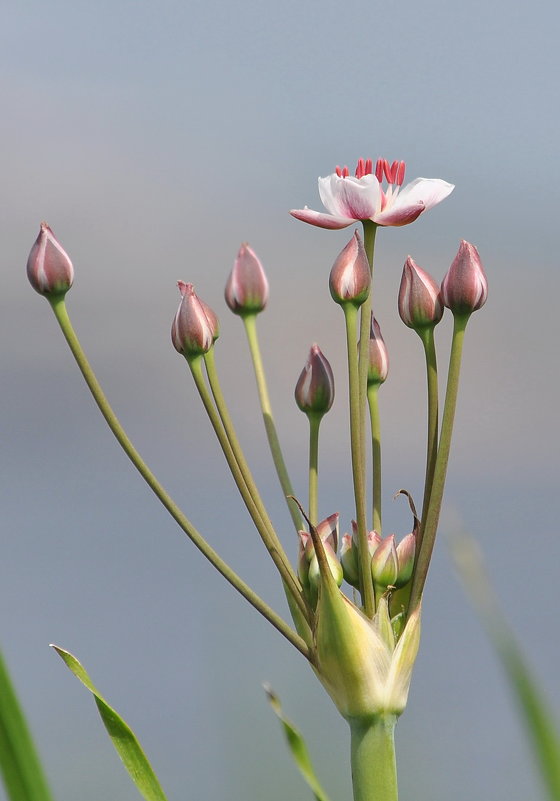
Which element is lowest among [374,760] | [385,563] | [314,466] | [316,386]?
[374,760]

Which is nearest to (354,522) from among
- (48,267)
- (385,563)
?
(385,563)

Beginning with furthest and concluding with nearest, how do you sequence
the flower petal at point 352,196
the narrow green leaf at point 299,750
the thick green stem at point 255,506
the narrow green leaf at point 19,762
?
the flower petal at point 352,196
the thick green stem at point 255,506
the narrow green leaf at point 299,750
the narrow green leaf at point 19,762

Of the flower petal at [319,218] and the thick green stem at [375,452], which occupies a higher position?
the flower petal at [319,218]

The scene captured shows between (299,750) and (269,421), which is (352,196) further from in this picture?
(299,750)

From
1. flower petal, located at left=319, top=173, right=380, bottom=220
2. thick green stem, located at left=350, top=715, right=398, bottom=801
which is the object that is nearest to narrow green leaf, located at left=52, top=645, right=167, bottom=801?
thick green stem, located at left=350, top=715, right=398, bottom=801

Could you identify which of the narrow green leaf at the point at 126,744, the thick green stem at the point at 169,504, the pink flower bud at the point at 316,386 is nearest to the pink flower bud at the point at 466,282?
the pink flower bud at the point at 316,386

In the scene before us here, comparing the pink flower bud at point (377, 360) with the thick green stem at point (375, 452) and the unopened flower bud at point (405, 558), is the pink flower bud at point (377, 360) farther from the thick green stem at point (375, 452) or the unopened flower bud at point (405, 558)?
the unopened flower bud at point (405, 558)

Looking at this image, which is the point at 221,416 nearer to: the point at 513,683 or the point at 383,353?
the point at 383,353
